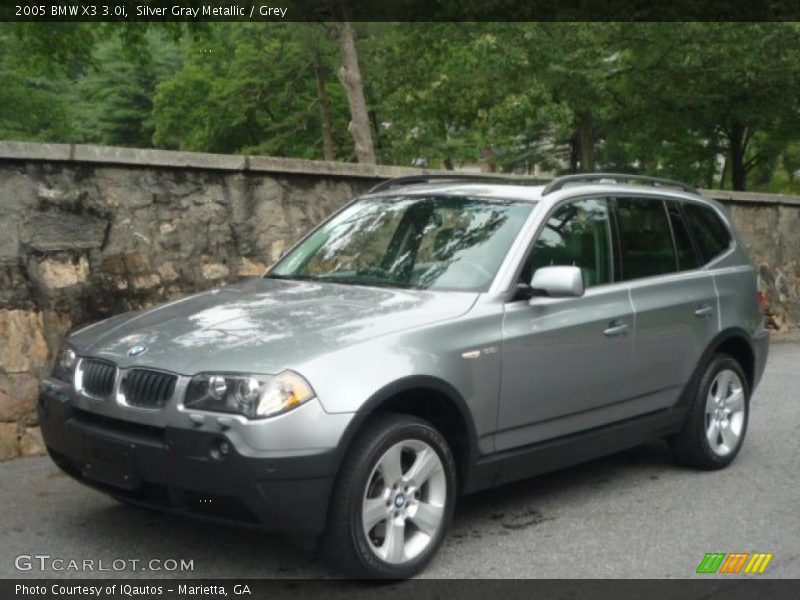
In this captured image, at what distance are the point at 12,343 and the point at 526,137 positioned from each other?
22.9m

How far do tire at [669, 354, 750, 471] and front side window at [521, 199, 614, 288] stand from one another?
110 cm

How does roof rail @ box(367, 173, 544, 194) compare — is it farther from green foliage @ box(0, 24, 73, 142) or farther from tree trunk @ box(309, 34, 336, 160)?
tree trunk @ box(309, 34, 336, 160)

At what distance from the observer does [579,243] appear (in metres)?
6.22

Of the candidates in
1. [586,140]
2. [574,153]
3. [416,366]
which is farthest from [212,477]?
[574,153]

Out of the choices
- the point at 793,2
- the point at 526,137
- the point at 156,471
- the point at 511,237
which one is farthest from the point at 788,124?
the point at 156,471

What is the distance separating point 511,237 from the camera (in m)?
5.83

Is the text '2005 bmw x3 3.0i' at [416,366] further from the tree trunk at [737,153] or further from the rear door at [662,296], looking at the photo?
the tree trunk at [737,153]

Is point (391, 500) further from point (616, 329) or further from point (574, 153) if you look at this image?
point (574, 153)

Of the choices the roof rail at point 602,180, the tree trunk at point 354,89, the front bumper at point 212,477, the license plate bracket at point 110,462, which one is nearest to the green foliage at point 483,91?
the tree trunk at point 354,89

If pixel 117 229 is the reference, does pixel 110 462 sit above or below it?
below

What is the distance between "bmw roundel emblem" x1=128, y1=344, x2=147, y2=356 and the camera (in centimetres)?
494

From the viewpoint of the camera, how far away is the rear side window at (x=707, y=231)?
7.28 metres

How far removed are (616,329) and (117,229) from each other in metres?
3.74

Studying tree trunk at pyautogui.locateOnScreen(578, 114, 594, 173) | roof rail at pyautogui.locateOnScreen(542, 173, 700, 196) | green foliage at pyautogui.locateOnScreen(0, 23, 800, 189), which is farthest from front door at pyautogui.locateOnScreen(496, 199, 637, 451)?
tree trunk at pyautogui.locateOnScreen(578, 114, 594, 173)
